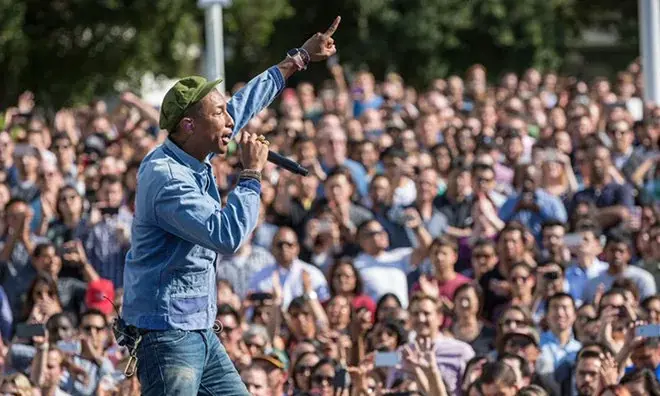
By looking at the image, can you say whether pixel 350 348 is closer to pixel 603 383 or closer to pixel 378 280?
pixel 378 280

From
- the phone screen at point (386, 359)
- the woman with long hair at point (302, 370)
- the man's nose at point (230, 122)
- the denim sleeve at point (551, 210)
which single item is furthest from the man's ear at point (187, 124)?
the denim sleeve at point (551, 210)

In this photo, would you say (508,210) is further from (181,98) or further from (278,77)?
(181,98)

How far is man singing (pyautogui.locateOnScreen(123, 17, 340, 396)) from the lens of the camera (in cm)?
636

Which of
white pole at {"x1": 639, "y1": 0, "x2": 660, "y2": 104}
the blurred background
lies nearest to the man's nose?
white pole at {"x1": 639, "y1": 0, "x2": 660, "y2": 104}

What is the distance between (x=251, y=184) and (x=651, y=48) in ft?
39.7

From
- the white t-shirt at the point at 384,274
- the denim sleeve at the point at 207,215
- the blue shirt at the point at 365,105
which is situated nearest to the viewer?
the denim sleeve at the point at 207,215

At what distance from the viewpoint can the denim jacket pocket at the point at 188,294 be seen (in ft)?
21.2

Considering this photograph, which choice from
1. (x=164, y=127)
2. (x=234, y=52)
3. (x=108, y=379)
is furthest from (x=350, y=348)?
(x=234, y=52)

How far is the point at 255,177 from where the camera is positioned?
6.45 meters

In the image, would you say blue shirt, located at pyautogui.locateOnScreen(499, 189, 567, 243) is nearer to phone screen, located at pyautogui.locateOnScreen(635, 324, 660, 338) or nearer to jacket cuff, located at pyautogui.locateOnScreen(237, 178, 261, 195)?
phone screen, located at pyautogui.locateOnScreen(635, 324, 660, 338)

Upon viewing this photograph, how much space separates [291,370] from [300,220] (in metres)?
3.09

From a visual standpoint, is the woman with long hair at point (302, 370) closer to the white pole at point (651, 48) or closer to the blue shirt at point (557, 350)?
the blue shirt at point (557, 350)

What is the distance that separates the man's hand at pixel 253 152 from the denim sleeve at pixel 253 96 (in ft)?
1.04

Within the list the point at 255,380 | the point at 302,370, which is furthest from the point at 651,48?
the point at 255,380
